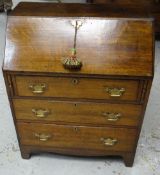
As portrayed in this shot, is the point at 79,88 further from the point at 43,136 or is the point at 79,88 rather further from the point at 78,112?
the point at 43,136

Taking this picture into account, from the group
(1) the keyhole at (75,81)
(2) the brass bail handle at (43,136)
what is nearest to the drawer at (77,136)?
(2) the brass bail handle at (43,136)

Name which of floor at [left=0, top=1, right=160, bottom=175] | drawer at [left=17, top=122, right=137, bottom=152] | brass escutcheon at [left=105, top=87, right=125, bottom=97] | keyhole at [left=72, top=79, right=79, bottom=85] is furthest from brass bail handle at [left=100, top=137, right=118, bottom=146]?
keyhole at [left=72, top=79, right=79, bottom=85]

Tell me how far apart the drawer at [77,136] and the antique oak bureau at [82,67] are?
3.3 inches

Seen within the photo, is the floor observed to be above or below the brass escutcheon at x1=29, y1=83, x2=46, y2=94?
below

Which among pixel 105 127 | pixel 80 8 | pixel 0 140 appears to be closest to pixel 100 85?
pixel 105 127

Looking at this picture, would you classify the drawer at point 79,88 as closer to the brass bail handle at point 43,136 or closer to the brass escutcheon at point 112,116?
the brass escutcheon at point 112,116

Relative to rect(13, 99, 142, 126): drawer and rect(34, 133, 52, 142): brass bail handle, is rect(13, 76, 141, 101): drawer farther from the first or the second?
rect(34, 133, 52, 142): brass bail handle

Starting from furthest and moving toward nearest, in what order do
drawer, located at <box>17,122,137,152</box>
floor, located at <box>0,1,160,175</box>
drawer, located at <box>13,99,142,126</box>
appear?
floor, located at <box>0,1,160,175</box> → drawer, located at <box>17,122,137,152</box> → drawer, located at <box>13,99,142,126</box>

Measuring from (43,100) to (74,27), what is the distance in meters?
0.44

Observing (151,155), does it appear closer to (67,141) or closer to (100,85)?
(67,141)

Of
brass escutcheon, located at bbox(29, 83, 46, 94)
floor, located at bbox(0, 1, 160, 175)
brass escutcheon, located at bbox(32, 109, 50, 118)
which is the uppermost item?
brass escutcheon, located at bbox(29, 83, 46, 94)

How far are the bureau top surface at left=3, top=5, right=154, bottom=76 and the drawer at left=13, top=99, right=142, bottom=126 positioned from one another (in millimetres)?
229

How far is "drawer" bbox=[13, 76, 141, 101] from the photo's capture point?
4.33 feet

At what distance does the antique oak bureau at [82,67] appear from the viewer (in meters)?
1.28
